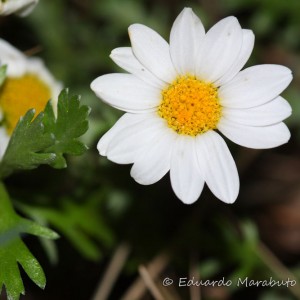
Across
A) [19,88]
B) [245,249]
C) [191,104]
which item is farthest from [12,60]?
[245,249]

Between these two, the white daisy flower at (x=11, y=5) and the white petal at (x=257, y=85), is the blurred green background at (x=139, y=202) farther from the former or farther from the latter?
the white petal at (x=257, y=85)

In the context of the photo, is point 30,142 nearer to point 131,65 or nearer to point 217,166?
point 131,65

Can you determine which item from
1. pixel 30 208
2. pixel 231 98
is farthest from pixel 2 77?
pixel 231 98

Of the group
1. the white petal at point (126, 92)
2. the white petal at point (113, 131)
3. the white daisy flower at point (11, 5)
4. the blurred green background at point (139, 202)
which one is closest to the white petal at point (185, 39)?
the white petal at point (126, 92)

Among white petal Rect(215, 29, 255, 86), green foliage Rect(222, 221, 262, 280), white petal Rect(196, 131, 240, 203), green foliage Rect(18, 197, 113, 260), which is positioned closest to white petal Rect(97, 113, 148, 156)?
white petal Rect(196, 131, 240, 203)

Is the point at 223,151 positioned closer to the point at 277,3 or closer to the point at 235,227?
the point at 235,227

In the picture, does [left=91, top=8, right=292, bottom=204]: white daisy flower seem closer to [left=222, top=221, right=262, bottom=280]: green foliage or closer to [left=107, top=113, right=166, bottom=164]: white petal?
[left=107, top=113, right=166, bottom=164]: white petal

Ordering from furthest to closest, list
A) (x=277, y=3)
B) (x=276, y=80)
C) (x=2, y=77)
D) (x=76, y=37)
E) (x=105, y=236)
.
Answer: (x=76, y=37) < (x=277, y=3) < (x=105, y=236) < (x=2, y=77) < (x=276, y=80)
